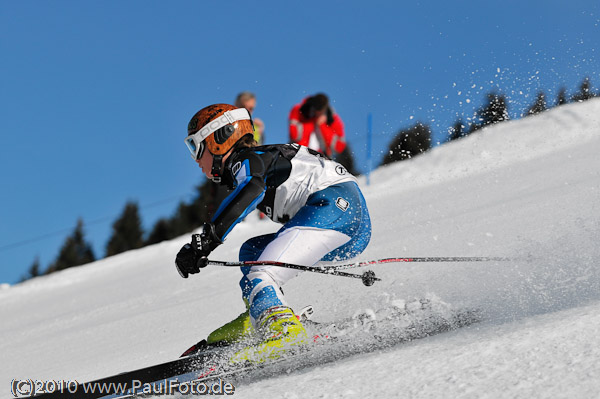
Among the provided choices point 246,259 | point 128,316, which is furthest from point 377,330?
point 128,316

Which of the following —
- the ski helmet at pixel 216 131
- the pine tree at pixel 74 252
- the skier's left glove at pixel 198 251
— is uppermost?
the pine tree at pixel 74 252

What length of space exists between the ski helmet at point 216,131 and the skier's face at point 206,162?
19mm

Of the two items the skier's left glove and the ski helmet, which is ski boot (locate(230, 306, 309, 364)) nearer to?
the skier's left glove

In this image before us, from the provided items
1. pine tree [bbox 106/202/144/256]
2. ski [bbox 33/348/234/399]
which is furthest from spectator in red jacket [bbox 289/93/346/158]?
pine tree [bbox 106/202/144/256]

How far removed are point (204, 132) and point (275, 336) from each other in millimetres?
1184

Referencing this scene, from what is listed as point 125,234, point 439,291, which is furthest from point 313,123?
point 125,234

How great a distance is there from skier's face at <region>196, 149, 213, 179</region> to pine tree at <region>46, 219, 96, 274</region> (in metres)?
42.8

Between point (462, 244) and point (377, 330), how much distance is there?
2.98 meters

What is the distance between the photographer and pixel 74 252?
44219 mm

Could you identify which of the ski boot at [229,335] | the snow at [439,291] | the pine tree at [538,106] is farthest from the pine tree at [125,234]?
the ski boot at [229,335]

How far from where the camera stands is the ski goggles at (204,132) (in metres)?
3.37

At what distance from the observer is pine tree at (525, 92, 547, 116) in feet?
39.3

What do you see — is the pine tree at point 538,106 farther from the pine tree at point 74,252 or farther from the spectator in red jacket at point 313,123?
the pine tree at point 74,252

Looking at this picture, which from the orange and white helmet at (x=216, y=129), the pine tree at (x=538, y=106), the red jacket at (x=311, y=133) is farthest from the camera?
the pine tree at (x=538, y=106)
